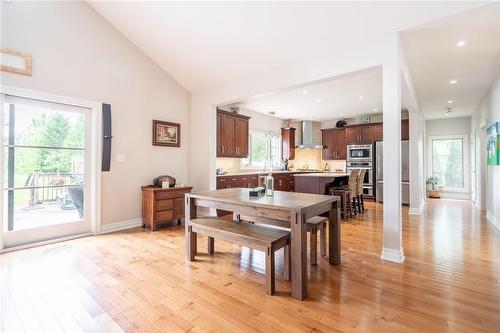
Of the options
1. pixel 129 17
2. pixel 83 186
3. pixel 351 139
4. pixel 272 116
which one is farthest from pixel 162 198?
pixel 351 139

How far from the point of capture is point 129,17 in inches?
152

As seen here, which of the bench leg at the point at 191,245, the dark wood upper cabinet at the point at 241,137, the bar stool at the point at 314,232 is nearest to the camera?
the bar stool at the point at 314,232

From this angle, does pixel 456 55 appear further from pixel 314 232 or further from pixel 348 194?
pixel 314 232

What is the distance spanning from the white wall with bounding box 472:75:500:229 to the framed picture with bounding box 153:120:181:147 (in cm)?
583

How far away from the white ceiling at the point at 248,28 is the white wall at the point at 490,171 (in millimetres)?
3143

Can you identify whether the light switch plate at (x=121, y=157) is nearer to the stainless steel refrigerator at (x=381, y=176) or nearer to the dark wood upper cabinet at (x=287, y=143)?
the dark wood upper cabinet at (x=287, y=143)

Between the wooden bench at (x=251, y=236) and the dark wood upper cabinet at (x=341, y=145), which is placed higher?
the dark wood upper cabinet at (x=341, y=145)

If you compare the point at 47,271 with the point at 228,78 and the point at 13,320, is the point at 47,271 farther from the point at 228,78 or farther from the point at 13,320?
the point at 228,78

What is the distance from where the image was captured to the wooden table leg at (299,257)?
6.69 feet

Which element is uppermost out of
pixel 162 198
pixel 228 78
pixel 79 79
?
pixel 228 78

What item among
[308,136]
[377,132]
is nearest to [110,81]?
[308,136]

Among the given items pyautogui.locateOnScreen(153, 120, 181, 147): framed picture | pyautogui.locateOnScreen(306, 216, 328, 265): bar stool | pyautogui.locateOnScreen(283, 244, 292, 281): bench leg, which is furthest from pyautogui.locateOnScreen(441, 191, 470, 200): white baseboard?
pyautogui.locateOnScreen(153, 120, 181, 147): framed picture

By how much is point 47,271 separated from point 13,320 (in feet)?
2.99

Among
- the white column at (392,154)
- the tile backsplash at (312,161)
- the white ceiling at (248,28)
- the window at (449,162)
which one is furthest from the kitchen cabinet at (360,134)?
the white column at (392,154)
